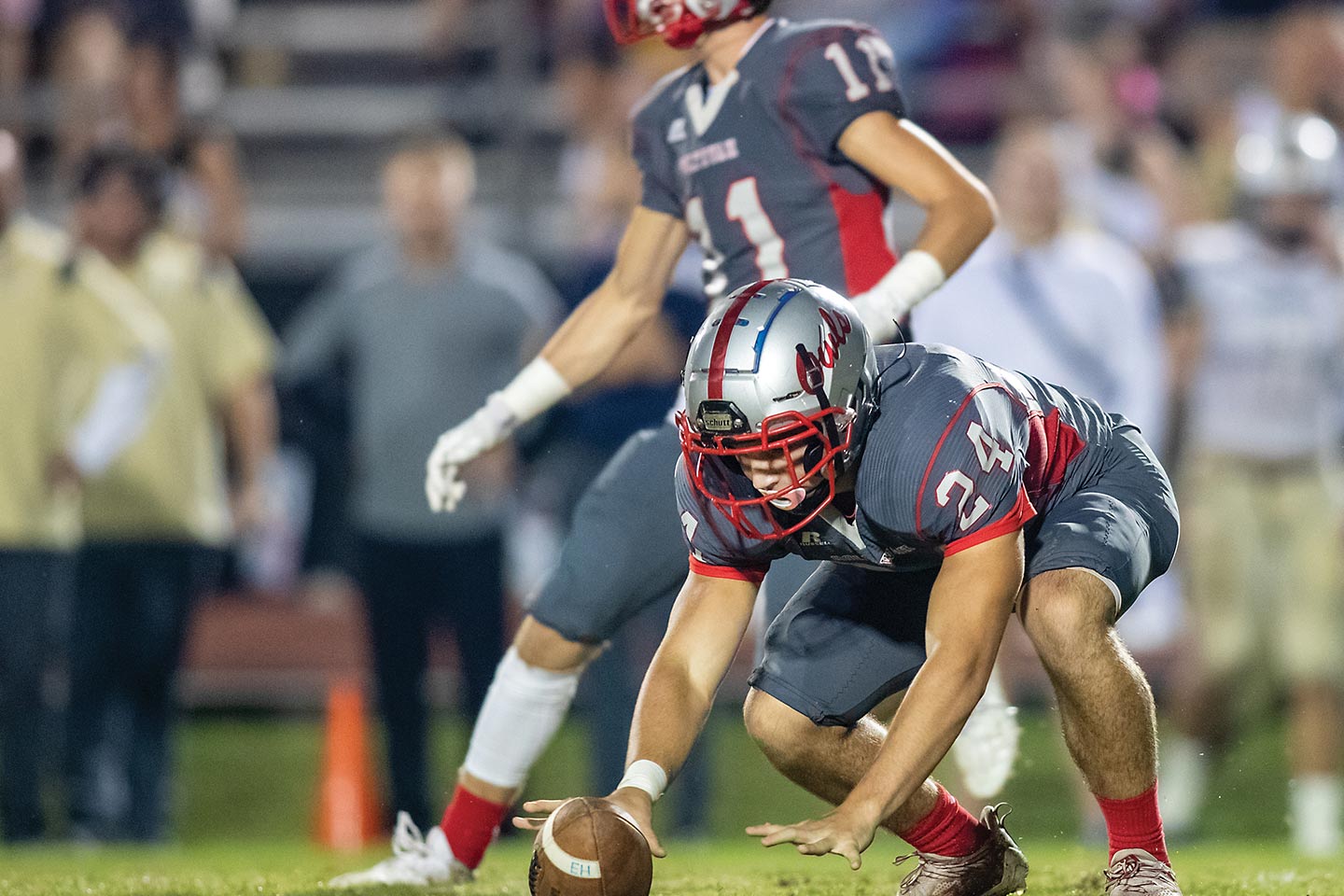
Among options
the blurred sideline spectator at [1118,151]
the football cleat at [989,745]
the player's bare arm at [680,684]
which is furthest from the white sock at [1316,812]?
the player's bare arm at [680,684]

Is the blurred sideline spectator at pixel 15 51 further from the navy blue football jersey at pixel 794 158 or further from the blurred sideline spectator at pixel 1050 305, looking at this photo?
the navy blue football jersey at pixel 794 158

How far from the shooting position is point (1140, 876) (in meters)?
4.06

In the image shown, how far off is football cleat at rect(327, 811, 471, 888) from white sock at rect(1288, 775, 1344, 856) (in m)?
3.65

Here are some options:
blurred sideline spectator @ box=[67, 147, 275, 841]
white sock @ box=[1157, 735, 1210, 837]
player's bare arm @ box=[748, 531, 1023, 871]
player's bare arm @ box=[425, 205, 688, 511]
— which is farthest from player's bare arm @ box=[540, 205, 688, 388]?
white sock @ box=[1157, 735, 1210, 837]

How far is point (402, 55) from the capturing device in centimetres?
1309

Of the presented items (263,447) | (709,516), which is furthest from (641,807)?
(263,447)

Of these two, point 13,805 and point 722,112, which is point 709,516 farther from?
point 13,805

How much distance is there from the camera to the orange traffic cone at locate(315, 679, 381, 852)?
7816 mm

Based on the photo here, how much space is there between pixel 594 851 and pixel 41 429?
4.60m

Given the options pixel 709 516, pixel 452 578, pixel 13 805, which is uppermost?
pixel 709 516

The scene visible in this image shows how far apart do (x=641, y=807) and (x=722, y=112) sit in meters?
1.92

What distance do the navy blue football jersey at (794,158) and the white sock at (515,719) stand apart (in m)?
1.10

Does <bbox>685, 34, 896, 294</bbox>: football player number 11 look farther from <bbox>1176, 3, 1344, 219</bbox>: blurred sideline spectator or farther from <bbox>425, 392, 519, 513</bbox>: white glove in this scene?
<bbox>1176, 3, 1344, 219</bbox>: blurred sideline spectator

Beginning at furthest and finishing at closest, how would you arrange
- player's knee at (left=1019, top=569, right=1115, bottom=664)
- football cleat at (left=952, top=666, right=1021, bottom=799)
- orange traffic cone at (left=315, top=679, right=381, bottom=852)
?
orange traffic cone at (left=315, top=679, right=381, bottom=852) → football cleat at (left=952, top=666, right=1021, bottom=799) → player's knee at (left=1019, top=569, right=1115, bottom=664)
